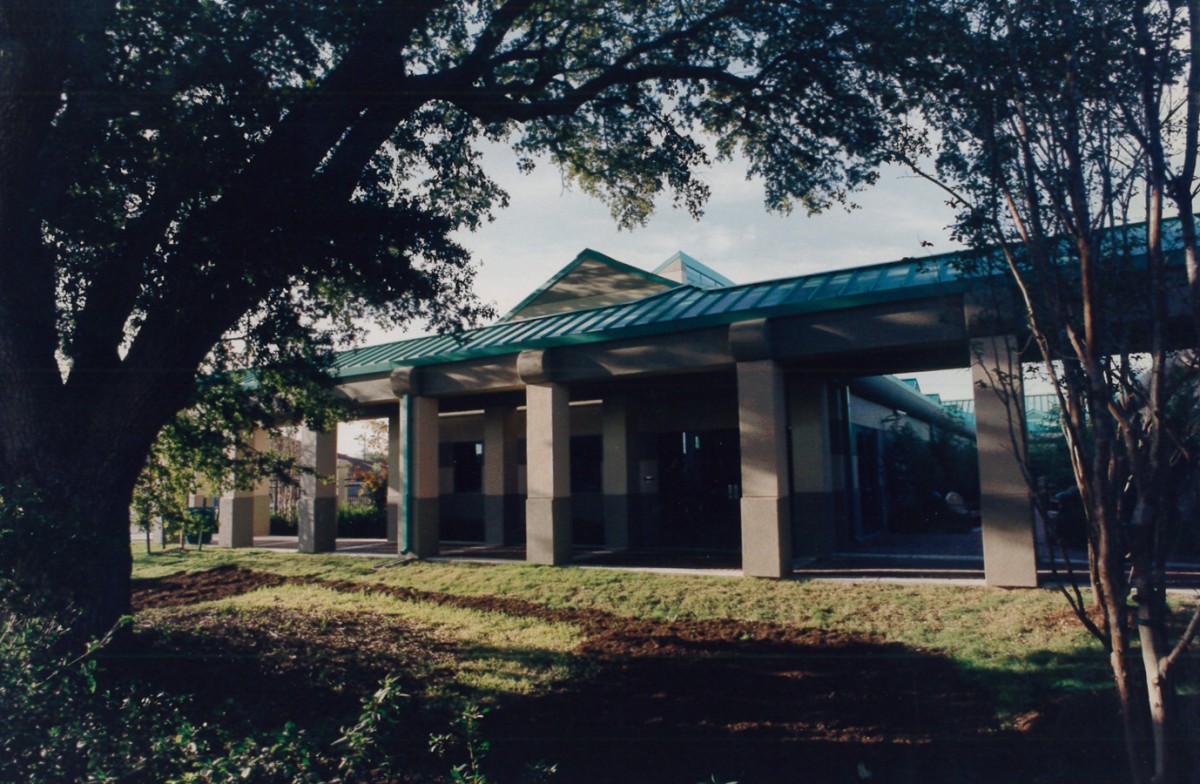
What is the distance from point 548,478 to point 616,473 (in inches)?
115

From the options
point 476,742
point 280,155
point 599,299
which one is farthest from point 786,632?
point 599,299

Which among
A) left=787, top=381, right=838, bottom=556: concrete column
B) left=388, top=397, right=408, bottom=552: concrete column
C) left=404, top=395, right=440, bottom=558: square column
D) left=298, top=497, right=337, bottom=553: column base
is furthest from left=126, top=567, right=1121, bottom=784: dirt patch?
left=388, top=397, right=408, bottom=552: concrete column

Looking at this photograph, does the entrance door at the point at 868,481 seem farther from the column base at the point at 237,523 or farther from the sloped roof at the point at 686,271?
the column base at the point at 237,523

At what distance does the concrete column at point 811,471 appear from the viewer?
1392cm

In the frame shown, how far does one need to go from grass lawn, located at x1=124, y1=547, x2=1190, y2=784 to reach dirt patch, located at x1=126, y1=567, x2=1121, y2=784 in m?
Result: 0.02

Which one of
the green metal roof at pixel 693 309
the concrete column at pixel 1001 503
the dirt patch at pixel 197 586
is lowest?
the dirt patch at pixel 197 586

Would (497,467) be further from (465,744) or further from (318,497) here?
(465,744)

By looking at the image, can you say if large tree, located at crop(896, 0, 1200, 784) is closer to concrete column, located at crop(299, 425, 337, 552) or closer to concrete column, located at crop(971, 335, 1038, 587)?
concrete column, located at crop(971, 335, 1038, 587)

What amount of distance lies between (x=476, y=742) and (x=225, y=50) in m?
6.78

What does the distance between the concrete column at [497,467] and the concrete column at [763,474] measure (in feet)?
25.5

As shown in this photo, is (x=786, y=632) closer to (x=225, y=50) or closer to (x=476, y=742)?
(x=476, y=742)

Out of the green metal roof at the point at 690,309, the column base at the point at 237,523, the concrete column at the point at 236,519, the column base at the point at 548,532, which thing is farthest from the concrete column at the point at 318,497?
the column base at the point at 548,532

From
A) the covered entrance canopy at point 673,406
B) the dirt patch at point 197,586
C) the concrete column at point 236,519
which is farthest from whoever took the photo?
the concrete column at point 236,519

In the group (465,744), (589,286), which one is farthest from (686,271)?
(465,744)
